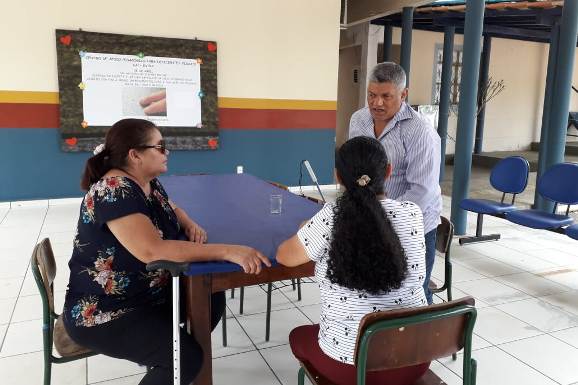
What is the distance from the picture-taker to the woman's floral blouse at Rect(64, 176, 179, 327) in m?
1.51

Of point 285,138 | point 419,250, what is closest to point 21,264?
point 419,250

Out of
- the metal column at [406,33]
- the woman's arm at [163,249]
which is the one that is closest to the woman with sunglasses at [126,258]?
the woman's arm at [163,249]

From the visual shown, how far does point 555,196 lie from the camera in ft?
13.3

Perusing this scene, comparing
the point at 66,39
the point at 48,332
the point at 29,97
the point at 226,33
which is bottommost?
A: the point at 48,332

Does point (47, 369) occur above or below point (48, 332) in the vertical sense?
below

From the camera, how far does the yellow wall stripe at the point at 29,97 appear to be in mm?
5340

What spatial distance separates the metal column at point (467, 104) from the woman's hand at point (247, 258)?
3638mm

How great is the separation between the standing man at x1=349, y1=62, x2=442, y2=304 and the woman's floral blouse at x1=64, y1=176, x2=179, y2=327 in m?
1.07

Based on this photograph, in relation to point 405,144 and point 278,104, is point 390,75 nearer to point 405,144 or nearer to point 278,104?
point 405,144

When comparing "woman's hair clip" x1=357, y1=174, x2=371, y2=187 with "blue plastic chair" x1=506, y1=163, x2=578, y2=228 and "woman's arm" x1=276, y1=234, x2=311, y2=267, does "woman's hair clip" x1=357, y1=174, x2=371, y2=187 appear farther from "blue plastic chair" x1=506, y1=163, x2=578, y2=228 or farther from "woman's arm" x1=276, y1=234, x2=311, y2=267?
"blue plastic chair" x1=506, y1=163, x2=578, y2=228

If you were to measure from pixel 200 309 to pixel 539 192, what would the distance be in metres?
3.67

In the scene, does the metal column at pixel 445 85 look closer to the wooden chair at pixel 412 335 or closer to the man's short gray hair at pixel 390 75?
the man's short gray hair at pixel 390 75

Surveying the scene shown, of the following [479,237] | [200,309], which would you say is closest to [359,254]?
[200,309]

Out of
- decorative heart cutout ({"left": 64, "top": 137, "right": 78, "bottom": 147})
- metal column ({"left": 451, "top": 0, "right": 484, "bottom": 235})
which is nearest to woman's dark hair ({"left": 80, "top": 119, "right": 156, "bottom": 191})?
metal column ({"left": 451, "top": 0, "right": 484, "bottom": 235})
